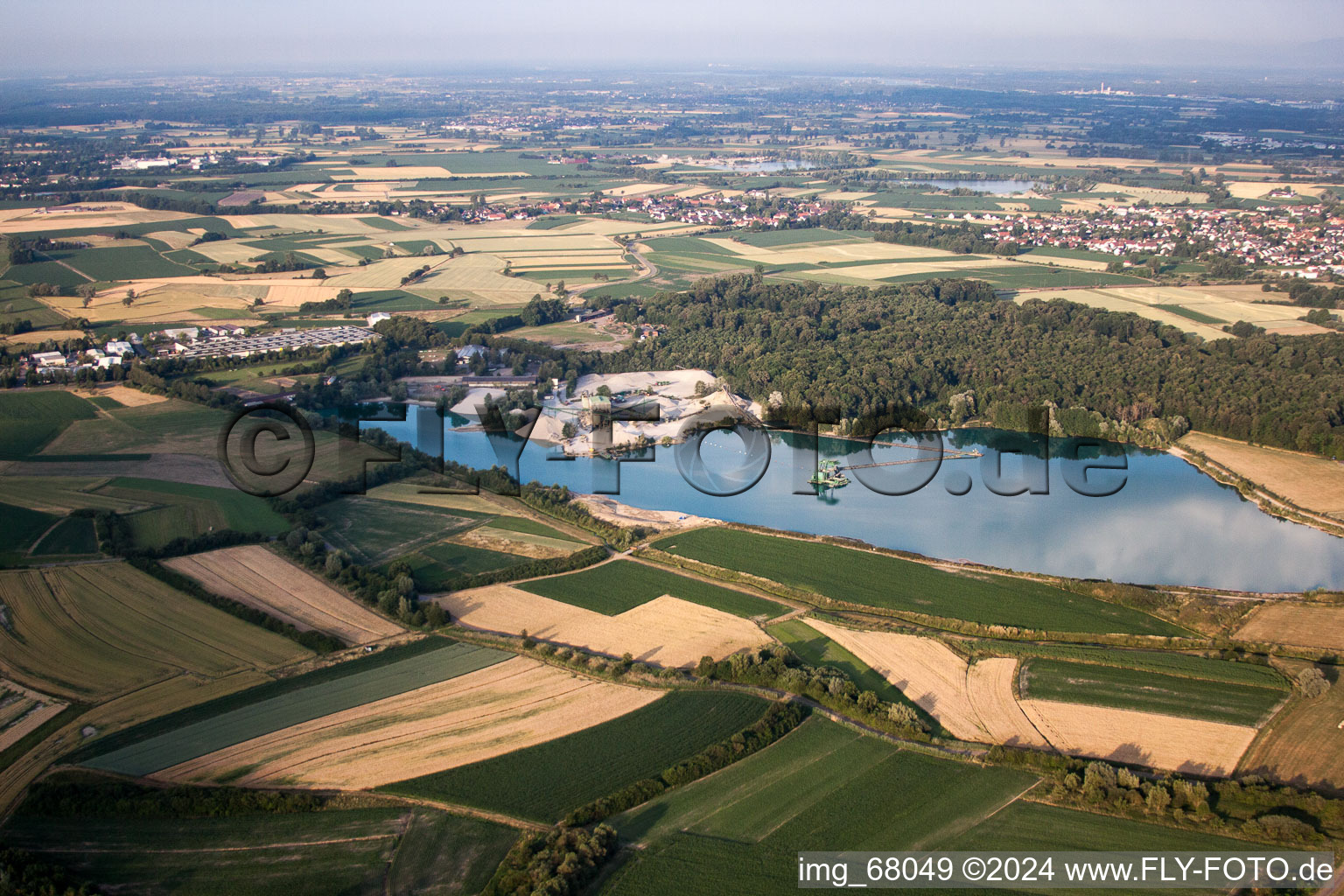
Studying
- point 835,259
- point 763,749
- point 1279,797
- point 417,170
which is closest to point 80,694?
point 763,749

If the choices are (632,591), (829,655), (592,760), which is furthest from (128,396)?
(829,655)

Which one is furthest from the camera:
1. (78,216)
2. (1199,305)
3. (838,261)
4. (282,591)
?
(78,216)

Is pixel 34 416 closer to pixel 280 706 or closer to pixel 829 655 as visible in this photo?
pixel 280 706

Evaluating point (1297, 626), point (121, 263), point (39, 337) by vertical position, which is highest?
point (121, 263)

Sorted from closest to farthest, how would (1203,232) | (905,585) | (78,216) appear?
(905,585) < (1203,232) < (78,216)

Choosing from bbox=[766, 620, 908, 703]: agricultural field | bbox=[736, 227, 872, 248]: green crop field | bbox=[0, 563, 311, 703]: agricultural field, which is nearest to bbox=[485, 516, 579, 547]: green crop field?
bbox=[766, 620, 908, 703]: agricultural field

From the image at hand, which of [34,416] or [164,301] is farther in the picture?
[164,301]

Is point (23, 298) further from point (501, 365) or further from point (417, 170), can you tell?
point (417, 170)

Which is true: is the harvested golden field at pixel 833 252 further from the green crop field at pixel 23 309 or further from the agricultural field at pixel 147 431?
the green crop field at pixel 23 309

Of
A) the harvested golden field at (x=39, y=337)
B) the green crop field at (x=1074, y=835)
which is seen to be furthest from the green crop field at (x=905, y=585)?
the harvested golden field at (x=39, y=337)
